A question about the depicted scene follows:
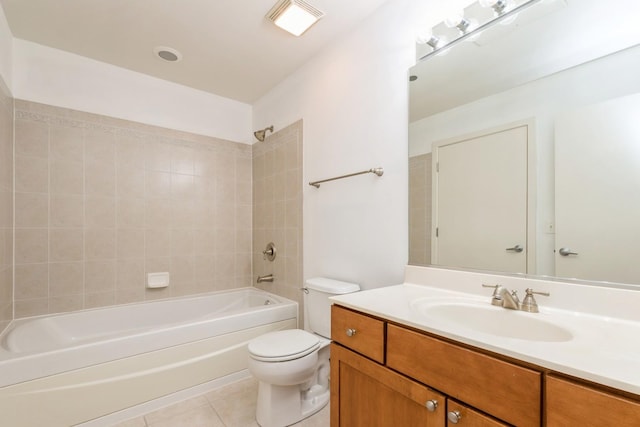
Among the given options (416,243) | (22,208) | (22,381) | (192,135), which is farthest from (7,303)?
(416,243)

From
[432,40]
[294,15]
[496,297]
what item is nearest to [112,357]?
[496,297]

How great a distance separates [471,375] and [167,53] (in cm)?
270

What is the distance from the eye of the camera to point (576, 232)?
1.03m

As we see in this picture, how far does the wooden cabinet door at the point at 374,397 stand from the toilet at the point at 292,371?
0.40 meters

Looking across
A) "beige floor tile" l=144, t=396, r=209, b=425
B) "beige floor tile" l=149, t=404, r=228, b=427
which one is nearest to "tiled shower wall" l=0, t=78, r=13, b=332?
"beige floor tile" l=144, t=396, r=209, b=425

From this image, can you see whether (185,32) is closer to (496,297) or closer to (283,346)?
(283,346)

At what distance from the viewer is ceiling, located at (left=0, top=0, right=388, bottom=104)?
172 centimetres

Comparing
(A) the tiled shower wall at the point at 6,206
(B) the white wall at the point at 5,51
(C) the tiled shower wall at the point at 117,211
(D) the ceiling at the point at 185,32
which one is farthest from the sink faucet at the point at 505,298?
(B) the white wall at the point at 5,51

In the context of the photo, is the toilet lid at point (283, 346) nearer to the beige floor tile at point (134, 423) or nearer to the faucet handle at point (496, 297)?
the beige floor tile at point (134, 423)

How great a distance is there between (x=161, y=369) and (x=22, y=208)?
1.53 metres

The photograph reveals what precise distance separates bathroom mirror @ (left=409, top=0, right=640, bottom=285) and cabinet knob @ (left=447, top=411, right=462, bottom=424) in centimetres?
66

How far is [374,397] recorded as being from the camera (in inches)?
39.6

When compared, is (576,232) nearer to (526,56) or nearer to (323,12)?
(526,56)

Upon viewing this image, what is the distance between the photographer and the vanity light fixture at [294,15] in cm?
168
